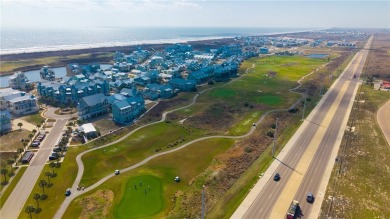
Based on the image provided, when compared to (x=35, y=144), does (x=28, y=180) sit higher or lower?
lower

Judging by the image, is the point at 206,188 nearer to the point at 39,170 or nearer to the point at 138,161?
the point at 138,161

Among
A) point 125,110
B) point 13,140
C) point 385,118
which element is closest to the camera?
point 13,140

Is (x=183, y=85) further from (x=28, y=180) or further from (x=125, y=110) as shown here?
(x=28, y=180)

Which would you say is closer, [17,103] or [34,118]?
[34,118]

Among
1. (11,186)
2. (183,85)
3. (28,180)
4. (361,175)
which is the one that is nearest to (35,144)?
(28,180)

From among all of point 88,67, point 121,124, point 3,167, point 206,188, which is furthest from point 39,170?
point 88,67

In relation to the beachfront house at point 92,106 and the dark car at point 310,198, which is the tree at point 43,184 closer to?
the beachfront house at point 92,106

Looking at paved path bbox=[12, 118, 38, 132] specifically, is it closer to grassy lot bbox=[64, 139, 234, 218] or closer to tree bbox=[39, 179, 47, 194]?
tree bbox=[39, 179, 47, 194]

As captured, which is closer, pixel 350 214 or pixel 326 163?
pixel 350 214
